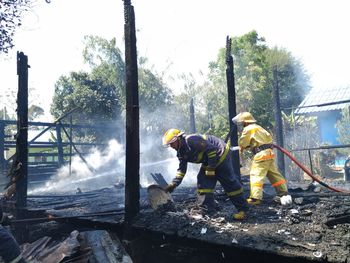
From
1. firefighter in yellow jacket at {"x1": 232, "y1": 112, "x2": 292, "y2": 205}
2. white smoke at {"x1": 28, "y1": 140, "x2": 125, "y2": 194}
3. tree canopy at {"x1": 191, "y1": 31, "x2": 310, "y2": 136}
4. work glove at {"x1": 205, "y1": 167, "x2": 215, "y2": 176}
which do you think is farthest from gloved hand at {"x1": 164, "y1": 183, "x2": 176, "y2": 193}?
tree canopy at {"x1": 191, "y1": 31, "x2": 310, "y2": 136}

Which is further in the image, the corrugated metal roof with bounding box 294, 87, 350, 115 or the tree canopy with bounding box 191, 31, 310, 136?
the tree canopy with bounding box 191, 31, 310, 136

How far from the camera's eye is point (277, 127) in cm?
858

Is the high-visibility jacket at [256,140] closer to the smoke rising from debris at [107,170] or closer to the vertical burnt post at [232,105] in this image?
the vertical burnt post at [232,105]

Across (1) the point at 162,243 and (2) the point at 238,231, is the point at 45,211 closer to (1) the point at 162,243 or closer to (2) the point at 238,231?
(1) the point at 162,243

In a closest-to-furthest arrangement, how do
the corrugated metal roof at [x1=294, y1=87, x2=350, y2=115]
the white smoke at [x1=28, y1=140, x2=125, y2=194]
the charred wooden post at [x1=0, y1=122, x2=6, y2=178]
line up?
the charred wooden post at [x1=0, y1=122, x2=6, y2=178]
the white smoke at [x1=28, y1=140, x2=125, y2=194]
the corrugated metal roof at [x1=294, y1=87, x2=350, y2=115]

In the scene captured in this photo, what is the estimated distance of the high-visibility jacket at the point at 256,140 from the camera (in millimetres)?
5828

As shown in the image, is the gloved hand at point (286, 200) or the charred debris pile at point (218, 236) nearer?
the charred debris pile at point (218, 236)

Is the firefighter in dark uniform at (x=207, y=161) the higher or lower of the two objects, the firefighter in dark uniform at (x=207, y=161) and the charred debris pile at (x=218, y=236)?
the higher

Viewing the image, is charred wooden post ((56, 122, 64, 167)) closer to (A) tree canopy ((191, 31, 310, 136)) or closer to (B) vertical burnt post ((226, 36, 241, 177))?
(A) tree canopy ((191, 31, 310, 136))

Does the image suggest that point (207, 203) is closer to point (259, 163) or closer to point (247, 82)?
point (259, 163)

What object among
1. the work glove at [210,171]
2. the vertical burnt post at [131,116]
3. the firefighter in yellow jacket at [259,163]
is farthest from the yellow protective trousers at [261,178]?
the vertical burnt post at [131,116]

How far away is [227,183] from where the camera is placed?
17.1ft

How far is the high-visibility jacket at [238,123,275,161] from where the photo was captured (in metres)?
5.83

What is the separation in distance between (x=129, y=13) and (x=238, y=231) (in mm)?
3690
